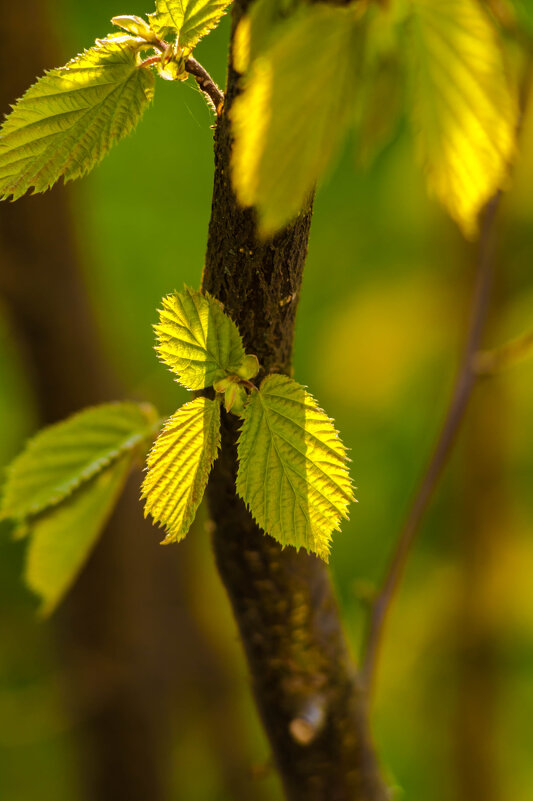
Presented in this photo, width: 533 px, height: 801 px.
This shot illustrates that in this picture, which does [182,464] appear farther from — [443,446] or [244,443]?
[443,446]

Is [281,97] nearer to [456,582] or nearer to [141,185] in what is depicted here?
[141,185]

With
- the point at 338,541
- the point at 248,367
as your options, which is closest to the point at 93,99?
the point at 248,367

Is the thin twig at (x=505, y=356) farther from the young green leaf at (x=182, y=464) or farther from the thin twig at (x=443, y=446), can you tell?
the young green leaf at (x=182, y=464)

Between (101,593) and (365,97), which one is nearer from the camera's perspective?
(365,97)

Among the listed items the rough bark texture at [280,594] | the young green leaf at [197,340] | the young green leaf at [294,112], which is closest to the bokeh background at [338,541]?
the rough bark texture at [280,594]

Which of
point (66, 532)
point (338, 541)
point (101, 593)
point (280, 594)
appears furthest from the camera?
point (338, 541)
